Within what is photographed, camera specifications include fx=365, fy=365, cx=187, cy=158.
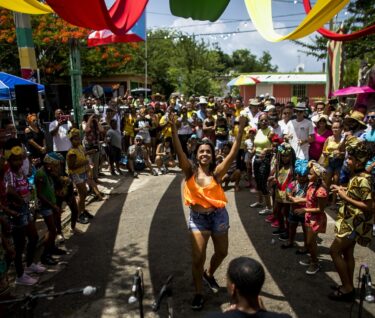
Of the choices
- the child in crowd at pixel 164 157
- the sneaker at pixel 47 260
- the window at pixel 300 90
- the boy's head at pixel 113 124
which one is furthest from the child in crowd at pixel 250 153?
the window at pixel 300 90

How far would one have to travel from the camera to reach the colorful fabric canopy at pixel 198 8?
4.56 metres

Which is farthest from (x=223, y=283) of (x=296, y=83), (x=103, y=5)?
(x=296, y=83)

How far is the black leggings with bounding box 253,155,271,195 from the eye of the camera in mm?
6851

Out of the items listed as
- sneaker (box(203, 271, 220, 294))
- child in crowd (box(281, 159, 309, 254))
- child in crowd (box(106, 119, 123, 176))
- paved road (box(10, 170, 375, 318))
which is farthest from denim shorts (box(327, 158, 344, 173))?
child in crowd (box(106, 119, 123, 176))

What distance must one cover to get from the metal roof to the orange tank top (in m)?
29.0

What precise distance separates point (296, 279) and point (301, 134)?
341 cm

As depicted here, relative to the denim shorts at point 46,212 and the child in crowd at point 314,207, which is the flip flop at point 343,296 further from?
the denim shorts at point 46,212

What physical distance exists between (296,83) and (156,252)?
30.3 metres

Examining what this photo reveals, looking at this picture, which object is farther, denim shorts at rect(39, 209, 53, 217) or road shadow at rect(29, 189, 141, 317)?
denim shorts at rect(39, 209, 53, 217)

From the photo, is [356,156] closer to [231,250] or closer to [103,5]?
[231,250]

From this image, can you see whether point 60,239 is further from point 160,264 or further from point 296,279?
point 296,279

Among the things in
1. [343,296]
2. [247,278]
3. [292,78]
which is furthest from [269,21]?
[292,78]

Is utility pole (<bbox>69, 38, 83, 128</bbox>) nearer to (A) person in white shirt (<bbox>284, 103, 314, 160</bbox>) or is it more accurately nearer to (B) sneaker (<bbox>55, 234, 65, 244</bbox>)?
(B) sneaker (<bbox>55, 234, 65, 244</bbox>)

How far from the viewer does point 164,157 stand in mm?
10734
